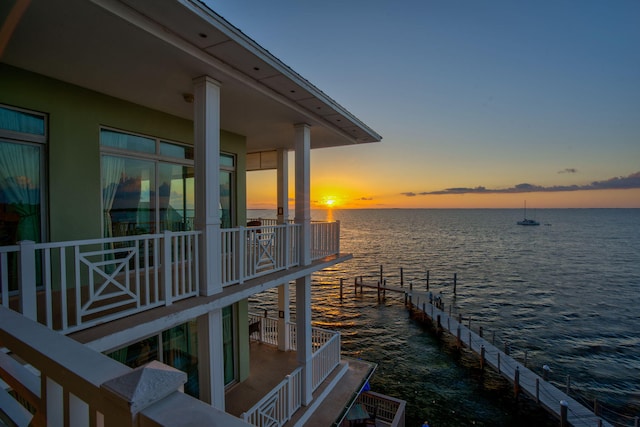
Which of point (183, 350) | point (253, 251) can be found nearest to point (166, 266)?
point (253, 251)

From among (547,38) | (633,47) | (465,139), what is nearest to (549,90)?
(633,47)

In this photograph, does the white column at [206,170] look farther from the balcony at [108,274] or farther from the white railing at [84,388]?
the white railing at [84,388]

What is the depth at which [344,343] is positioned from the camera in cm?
1875

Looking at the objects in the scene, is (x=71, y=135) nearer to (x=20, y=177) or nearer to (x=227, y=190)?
(x=20, y=177)

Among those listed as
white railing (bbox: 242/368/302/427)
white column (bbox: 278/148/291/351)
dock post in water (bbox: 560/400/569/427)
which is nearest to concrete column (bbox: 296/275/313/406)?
white railing (bbox: 242/368/302/427)

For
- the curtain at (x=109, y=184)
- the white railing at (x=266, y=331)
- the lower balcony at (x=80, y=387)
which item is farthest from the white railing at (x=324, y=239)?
the lower balcony at (x=80, y=387)

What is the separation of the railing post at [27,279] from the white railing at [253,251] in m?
2.05

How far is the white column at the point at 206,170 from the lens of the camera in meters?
4.23

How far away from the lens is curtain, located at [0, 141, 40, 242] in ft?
13.8

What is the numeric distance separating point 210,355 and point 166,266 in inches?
70.4

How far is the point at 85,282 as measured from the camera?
4938 mm

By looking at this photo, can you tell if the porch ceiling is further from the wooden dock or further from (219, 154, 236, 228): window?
the wooden dock

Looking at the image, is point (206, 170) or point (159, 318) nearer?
point (159, 318)

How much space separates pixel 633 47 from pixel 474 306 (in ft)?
60.7
